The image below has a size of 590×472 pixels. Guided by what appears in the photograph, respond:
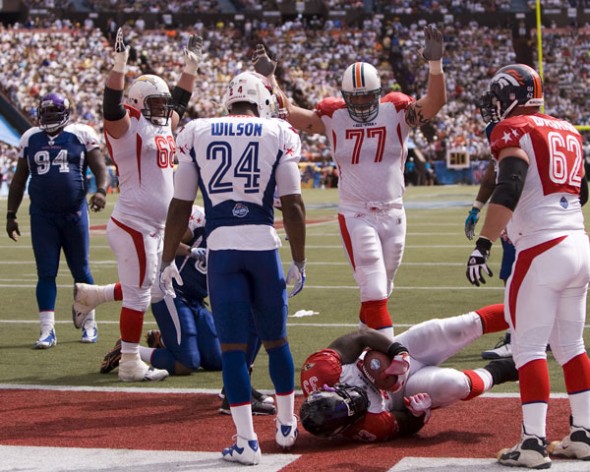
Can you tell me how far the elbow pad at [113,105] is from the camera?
23.3 feet

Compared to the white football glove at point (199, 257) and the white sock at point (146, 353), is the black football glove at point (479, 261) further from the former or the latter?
the white sock at point (146, 353)

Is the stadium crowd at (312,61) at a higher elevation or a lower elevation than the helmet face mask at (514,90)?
→ higher

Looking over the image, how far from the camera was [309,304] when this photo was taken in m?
10.7

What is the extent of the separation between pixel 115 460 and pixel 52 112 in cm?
429

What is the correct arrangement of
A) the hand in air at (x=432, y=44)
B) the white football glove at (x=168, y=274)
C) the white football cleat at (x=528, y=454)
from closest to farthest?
1. the white football cleat at (x=528, y=454)
2. the white football glove at (x=168, y=274)
3. the hand in air at (x=432, y=44)

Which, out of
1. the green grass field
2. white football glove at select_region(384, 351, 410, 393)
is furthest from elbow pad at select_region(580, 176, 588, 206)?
the green grass field

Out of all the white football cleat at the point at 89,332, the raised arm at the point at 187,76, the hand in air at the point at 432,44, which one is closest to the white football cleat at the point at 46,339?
the white football cleat at the point at 89,332

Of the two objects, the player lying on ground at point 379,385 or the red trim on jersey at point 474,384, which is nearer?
the player lying on ground at point 379,385

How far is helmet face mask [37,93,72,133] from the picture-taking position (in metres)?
8.91

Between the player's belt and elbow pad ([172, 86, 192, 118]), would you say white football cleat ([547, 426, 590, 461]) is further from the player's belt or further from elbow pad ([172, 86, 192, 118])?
elbow pad ([172, 86, 192, 118])

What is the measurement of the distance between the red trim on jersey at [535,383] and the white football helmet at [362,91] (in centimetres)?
265

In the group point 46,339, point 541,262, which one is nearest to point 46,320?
point 46,339

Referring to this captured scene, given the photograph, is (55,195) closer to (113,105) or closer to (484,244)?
(113,105)

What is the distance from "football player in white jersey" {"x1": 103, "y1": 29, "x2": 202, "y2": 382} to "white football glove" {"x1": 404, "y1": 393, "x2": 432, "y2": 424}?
2409 millimetres
